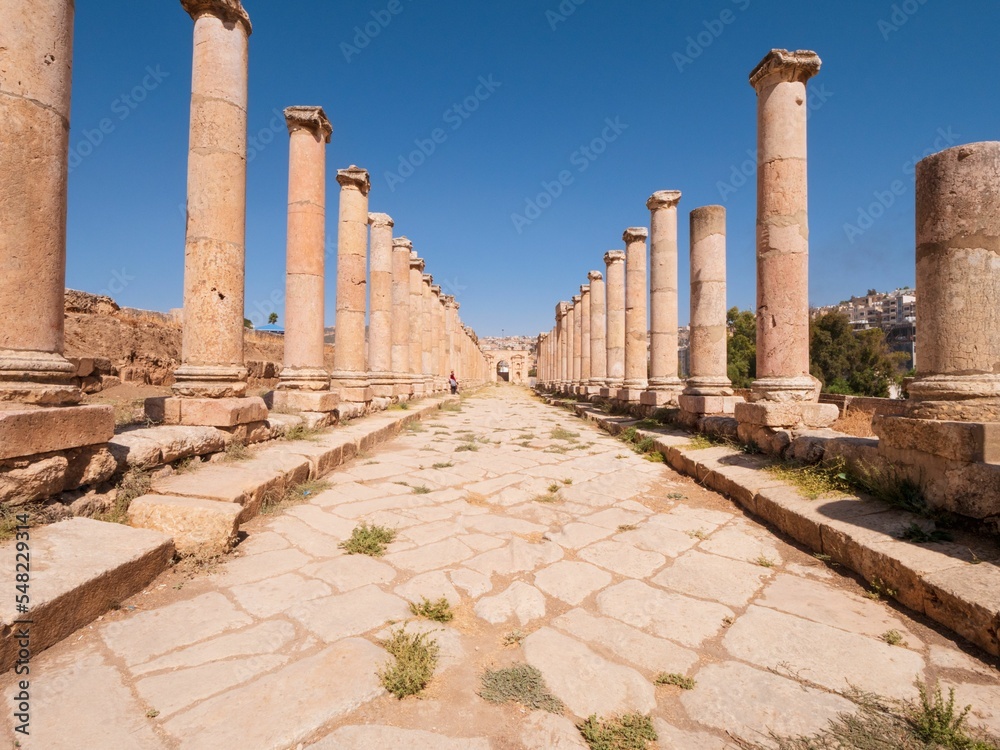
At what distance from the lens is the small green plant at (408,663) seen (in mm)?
2012

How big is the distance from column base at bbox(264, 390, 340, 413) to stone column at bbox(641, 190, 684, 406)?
6683mm

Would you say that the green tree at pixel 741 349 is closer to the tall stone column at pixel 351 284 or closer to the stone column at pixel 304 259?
the tall stone column at pixel 351 284

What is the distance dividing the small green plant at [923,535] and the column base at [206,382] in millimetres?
6162

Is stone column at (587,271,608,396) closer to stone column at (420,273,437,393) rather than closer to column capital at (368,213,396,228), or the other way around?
stone column at (420,273,437,393)

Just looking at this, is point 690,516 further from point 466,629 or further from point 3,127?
Result: point 3,127

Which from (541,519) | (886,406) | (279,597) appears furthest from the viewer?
(886,406)

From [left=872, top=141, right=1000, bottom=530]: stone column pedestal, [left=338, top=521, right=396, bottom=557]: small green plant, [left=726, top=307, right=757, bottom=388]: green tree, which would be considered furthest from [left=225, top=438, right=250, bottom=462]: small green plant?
[left=726, top=307, right=757, bottom=388]: green tree

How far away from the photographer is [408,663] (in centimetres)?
212

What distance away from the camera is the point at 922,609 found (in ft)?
8.80

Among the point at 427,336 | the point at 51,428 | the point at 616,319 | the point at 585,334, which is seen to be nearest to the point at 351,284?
the point at 51,428

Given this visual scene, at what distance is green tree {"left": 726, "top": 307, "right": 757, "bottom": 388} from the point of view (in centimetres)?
3831

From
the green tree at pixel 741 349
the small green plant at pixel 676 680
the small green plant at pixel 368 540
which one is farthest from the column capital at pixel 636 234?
the green tree at pixel 741 349

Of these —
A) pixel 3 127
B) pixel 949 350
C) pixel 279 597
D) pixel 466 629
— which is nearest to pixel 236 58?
pixel 3 127

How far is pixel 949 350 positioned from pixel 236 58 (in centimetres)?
760
